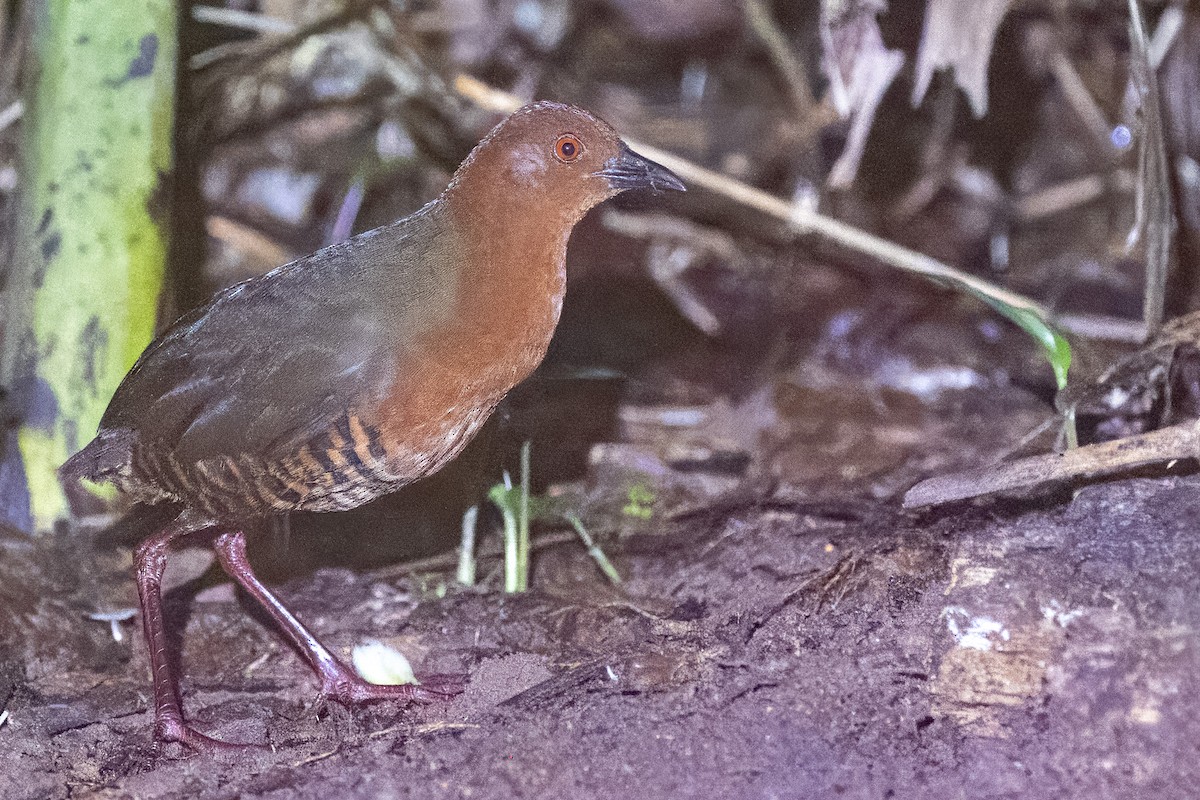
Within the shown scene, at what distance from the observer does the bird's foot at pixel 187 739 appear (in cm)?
266

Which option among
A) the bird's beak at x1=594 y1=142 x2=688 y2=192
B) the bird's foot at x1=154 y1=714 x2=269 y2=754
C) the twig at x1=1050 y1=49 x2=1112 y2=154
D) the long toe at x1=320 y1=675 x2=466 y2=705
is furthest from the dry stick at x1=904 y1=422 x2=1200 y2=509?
the twig at x1=1050 y1=49 x2=1112 y2=154

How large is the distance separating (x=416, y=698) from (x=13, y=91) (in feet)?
11.2

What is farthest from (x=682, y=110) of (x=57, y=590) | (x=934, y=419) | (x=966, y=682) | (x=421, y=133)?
(x=966, y=682)

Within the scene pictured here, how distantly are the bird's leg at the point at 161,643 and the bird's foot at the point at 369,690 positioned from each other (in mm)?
294

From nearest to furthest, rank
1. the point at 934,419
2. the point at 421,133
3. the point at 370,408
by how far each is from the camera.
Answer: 1. the point at 370,408
2. the point at 934,419
3. the point at 421,133

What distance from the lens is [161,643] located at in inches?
114

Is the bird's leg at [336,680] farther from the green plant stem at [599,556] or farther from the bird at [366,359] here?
the green plant stem at [599,556]

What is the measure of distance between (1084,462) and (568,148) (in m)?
1.37

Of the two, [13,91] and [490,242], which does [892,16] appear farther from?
[13,91]

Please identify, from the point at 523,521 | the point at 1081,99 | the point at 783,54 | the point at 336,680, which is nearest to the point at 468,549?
the point at 523,521

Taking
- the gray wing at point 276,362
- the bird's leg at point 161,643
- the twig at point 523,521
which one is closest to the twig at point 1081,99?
the twig at point 523,521

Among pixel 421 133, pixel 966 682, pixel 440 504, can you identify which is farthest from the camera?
pixel 421 133

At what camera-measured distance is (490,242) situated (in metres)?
2.77

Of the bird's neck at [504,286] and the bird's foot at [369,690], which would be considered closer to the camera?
the bird's neck at [504,286]
